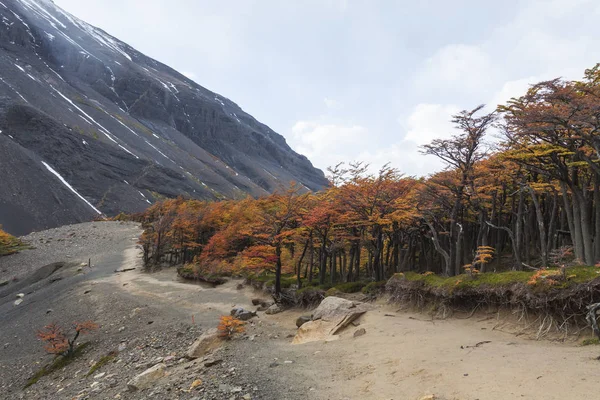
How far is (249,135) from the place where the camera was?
655 feet

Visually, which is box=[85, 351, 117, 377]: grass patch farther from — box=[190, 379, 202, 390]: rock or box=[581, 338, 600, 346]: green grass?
box=[581, 338, 600, 346]: green grass

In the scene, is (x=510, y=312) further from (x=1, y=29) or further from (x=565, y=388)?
(x=1, y=29)

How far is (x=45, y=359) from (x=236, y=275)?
15.3 meters

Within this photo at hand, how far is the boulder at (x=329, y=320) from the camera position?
43.8 feet

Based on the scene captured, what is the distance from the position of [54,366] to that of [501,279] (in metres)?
17.9

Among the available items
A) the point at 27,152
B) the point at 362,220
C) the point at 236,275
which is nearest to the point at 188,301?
the point at 236,275

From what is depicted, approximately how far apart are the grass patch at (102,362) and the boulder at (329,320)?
25.0ft

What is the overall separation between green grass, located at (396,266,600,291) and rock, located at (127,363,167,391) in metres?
10.3

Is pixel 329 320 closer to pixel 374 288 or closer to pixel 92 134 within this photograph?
pixel 374 288

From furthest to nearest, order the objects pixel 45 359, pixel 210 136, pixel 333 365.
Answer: pixel 210 136 < pixel 45 359 < pixel 333 365

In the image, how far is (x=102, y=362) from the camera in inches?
573

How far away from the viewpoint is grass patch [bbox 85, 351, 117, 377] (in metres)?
13.9

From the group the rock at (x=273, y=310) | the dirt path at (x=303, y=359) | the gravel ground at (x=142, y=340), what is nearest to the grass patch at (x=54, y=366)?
the gravel ground at (x=142, y=340)

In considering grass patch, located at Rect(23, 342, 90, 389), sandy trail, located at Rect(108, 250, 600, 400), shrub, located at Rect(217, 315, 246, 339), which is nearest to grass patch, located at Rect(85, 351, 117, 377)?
grass patch, located at Rect(23, 342, 90, 389)
